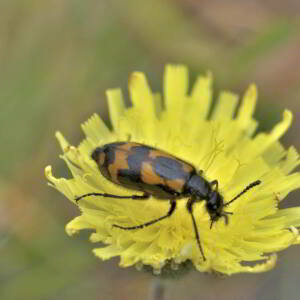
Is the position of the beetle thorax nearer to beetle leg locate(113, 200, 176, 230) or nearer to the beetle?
the beetle

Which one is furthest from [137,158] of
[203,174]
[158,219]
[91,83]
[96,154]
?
[91,83]

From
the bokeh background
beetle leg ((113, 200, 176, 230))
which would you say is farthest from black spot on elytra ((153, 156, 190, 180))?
the bokeh background

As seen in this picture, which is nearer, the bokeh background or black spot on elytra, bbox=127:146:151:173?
black spot on elytra, bbox=127:146:151:173

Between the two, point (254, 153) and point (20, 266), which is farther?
point (20, 266)

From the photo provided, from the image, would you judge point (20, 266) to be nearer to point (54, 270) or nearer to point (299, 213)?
point (54, 270)

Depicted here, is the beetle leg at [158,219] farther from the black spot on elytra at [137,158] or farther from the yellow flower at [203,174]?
the black spot on elytra at [137,158]

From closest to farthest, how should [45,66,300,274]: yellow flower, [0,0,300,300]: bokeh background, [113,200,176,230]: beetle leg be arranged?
[45,66,300,274]: yellow flower < [113,200,176,230]: beetle leg < [0,0,300,300]: bokeh background

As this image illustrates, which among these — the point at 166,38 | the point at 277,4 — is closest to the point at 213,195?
the point at 166,38
